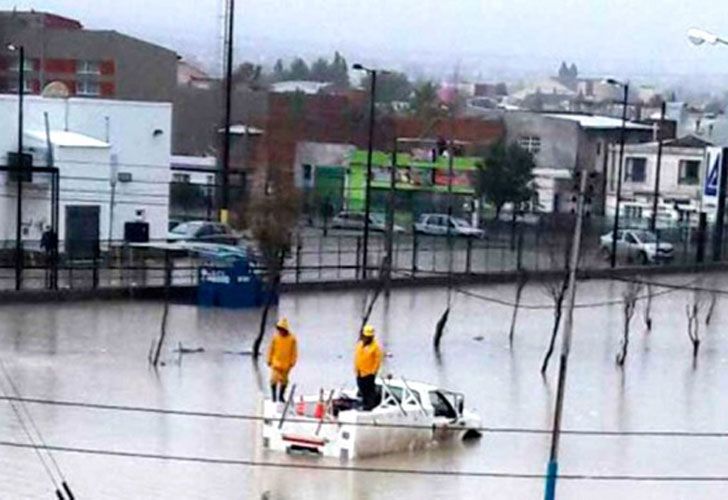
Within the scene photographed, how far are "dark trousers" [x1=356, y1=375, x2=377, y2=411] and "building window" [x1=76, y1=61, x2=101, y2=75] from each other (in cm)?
3960

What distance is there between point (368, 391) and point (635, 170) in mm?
36044

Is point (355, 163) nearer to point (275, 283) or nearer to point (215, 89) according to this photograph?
point (215, 89)

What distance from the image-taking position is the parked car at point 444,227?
137 ft

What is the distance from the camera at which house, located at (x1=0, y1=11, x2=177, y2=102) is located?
55500 millimetres

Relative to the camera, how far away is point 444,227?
42.4 m

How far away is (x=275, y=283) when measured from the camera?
26.2 metres

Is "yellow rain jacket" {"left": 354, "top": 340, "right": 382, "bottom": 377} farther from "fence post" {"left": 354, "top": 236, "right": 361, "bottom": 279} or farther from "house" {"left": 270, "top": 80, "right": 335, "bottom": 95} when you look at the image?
"house" {"left": 270, "top": 80, "right": 335, "bottom": 95}

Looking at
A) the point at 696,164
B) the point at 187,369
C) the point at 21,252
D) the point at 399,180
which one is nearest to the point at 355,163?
the point at 399,180

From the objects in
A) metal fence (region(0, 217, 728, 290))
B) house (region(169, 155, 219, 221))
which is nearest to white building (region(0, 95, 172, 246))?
metal fence (region(0, 217, 728, 290))

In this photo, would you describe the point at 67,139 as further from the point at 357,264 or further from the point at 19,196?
the point at 357,264

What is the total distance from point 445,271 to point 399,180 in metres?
17.3

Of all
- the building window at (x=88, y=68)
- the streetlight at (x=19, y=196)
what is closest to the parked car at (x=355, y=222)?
the streetlight at (x=19, y=196)

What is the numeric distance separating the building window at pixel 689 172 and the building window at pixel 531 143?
15.9ft

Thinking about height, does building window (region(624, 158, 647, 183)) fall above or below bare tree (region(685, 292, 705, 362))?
above
